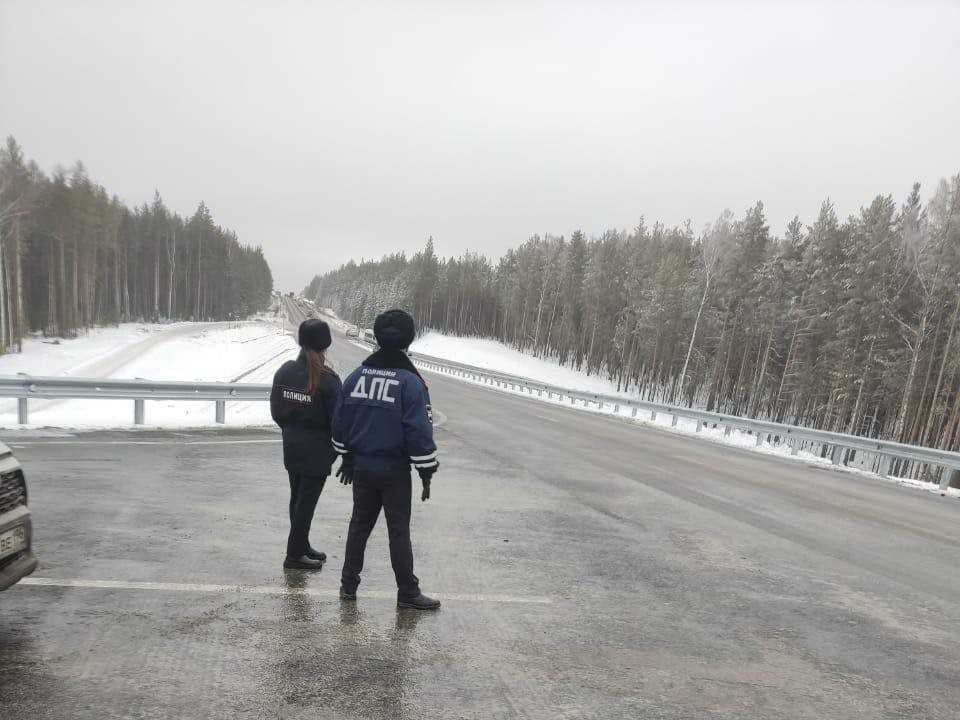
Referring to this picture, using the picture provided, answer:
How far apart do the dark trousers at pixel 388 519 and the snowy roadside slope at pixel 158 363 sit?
30.9 ft

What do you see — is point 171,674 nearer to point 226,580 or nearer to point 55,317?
point 226,580

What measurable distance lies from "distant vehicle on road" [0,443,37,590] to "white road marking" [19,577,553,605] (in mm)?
766

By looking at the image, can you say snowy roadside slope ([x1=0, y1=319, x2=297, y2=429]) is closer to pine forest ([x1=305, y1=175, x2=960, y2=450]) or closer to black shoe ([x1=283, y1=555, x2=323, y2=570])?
black shoe ([x1=283, y1=555, x2=323, y2=570])

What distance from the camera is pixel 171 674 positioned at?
319 cm

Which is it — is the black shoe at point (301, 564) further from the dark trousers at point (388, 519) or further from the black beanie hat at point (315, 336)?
the black beanie hat at point (315, 336)

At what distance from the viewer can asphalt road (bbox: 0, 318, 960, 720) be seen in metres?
3.19

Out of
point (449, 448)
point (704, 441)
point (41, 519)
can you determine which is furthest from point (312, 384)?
point (704, 441)

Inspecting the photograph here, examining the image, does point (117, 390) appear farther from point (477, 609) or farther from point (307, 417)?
point (477, 609)

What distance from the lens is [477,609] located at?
443 cm

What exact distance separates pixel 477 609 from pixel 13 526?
305cm

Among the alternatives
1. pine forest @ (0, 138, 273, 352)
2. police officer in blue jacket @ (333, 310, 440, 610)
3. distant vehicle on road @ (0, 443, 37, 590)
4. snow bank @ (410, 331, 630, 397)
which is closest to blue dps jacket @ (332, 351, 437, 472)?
police officer in blue jacket @ (333, 310, 440, 610)

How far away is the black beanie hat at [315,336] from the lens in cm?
481

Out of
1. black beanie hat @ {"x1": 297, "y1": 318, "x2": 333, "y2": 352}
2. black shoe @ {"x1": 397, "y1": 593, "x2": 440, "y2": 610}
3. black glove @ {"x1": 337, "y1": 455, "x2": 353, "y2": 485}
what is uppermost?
black beanie hat @ {"x1": 297, "y1": 318, "x2": 333, "y2": 352}

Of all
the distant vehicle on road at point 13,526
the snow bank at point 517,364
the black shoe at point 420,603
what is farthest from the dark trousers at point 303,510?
the snow bank at point 517,364
